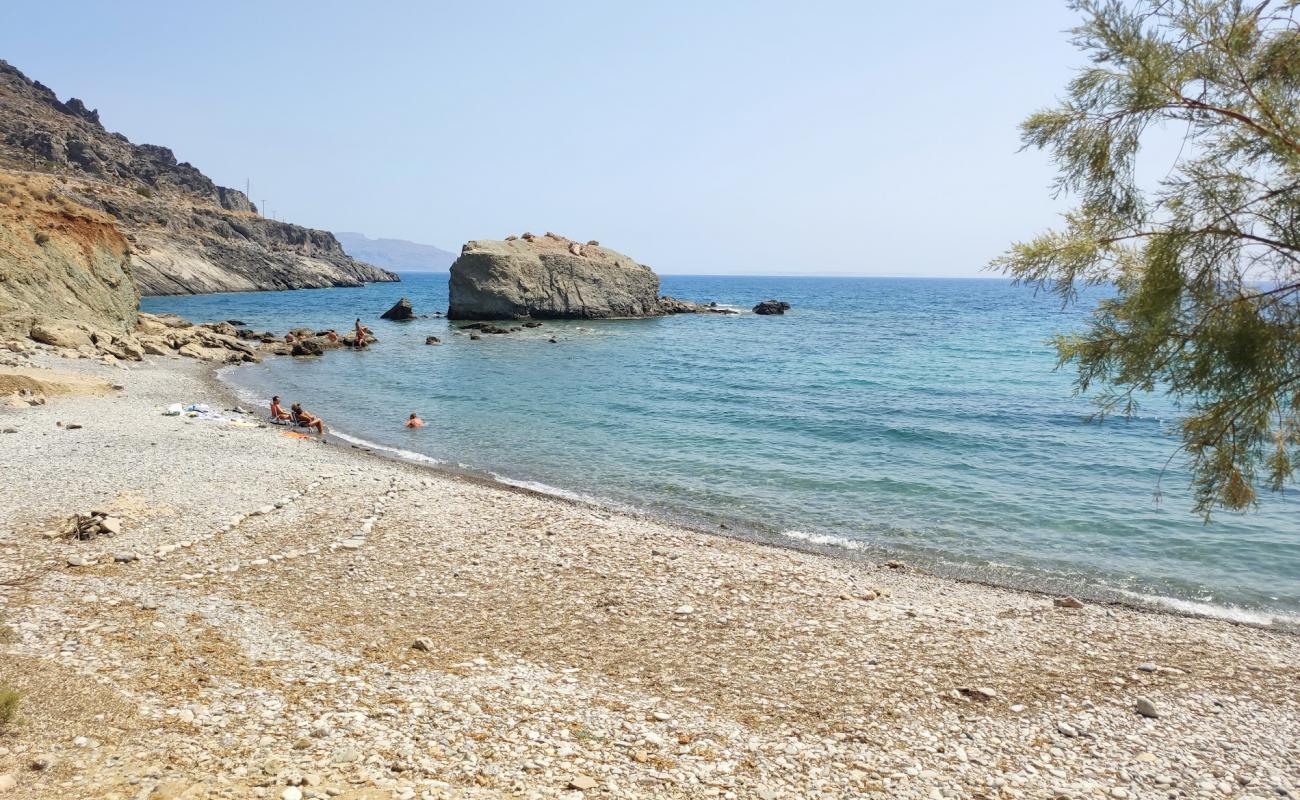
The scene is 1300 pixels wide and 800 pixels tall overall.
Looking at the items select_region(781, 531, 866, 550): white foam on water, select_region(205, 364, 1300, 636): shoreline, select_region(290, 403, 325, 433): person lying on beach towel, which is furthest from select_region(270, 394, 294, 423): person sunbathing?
select_region(781, 531, 866, 550): white foam on water

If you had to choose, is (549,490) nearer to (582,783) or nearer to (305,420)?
(305,420)

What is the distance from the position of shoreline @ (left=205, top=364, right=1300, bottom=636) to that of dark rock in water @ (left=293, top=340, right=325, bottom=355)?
2479 centimetres

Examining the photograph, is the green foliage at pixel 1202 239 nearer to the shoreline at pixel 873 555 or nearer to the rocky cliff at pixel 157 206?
the shoreline at pixel 873 555

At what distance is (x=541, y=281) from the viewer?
2650 inches

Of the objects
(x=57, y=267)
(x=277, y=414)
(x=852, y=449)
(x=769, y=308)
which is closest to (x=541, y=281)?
(x=769, y=308)

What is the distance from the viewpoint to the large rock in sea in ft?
216

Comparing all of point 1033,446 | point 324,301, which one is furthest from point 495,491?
point 324,301

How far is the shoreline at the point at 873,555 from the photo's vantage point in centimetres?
1248

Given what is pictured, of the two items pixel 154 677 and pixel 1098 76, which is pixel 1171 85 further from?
pixel 154 677

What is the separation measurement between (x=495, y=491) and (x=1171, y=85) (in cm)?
1459

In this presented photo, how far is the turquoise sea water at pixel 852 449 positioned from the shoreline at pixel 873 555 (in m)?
0.09

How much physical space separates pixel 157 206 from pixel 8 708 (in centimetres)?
12204

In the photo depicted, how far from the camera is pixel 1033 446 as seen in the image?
23.6 meters

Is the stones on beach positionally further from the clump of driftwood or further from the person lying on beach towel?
the person lying on beach towel
